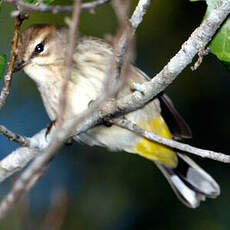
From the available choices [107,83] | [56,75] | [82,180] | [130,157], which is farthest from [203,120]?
[107,83]

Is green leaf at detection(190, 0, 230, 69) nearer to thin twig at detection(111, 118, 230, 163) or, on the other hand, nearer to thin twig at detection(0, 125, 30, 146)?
thin twig at detection(111, 118, 230, 163)

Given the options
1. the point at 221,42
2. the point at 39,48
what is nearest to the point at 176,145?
the point at 221,42

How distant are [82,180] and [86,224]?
1.69ft

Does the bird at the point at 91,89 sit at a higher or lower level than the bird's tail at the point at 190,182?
higher

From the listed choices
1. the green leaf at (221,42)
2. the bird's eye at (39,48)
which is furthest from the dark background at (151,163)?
the green leaf at (221,42)

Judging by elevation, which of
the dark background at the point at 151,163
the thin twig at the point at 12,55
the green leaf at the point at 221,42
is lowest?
the dark background at the point at 151,163

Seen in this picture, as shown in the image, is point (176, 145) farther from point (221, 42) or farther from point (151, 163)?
point (151, 163)

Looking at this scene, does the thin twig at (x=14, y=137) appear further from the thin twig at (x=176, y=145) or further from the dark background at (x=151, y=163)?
the dark background at (x=151, y=163)

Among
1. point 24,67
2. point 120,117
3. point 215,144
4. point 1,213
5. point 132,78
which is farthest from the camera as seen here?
point 215,144

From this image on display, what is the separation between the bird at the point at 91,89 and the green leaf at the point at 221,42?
3.13 ft

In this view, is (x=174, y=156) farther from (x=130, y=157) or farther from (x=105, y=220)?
(x=105, y=220)

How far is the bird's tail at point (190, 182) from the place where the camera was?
493 centimetres

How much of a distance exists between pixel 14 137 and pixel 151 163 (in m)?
2.64

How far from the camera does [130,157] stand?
18.7ft
